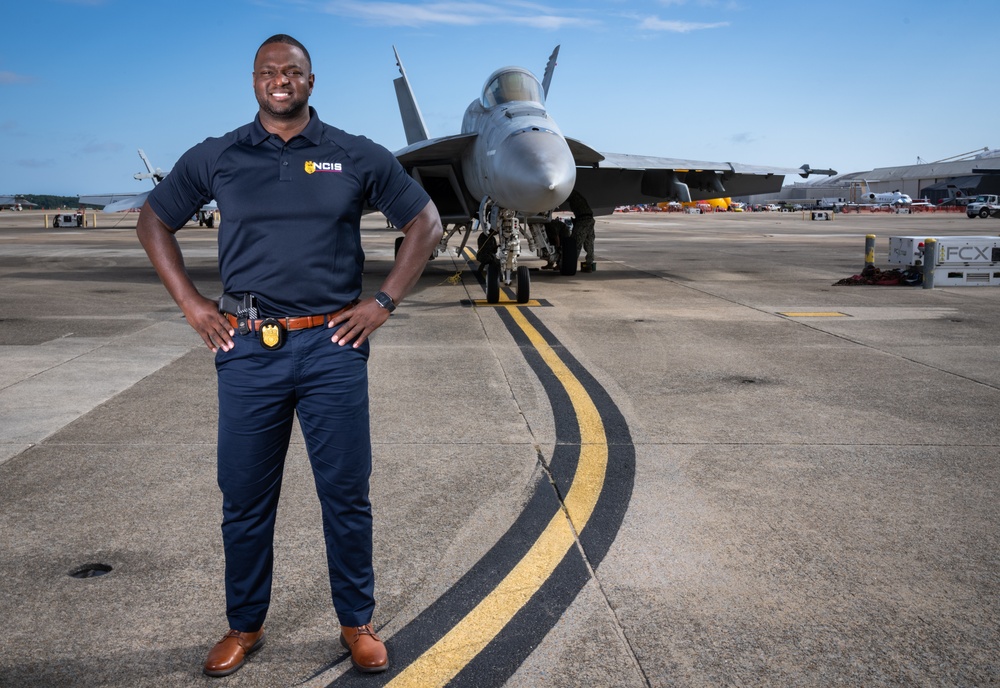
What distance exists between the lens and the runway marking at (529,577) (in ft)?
10.6

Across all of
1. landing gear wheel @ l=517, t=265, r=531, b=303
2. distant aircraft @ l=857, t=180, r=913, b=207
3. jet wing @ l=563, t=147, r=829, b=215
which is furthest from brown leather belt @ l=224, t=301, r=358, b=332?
distant aircraft @ l=857, t=180, r=913, b=207

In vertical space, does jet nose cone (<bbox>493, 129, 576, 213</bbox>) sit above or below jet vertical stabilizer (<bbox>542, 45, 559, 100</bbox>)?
below

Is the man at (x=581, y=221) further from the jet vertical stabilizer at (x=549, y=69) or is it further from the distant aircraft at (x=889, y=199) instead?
the distant aircraft at (x=889, y=199)

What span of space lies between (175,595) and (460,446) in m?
2.52

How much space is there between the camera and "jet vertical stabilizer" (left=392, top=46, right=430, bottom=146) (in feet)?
72.7

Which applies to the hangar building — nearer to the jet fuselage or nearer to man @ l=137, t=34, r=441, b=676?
the jet fuselage

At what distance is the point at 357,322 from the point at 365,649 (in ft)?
3.81

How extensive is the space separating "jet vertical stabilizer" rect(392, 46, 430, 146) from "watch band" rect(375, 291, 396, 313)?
19268 millimetres

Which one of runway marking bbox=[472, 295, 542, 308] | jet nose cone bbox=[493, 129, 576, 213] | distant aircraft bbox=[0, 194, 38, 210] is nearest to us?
jet nose cone bbox=[493, 129, 576, 213]

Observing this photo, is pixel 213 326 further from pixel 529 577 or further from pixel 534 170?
pixel 534 170

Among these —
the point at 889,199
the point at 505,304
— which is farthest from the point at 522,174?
the point at 889,199

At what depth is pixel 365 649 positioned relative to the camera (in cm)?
318

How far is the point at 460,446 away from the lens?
5992mm

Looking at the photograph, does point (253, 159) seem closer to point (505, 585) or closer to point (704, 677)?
point (505, 585)
